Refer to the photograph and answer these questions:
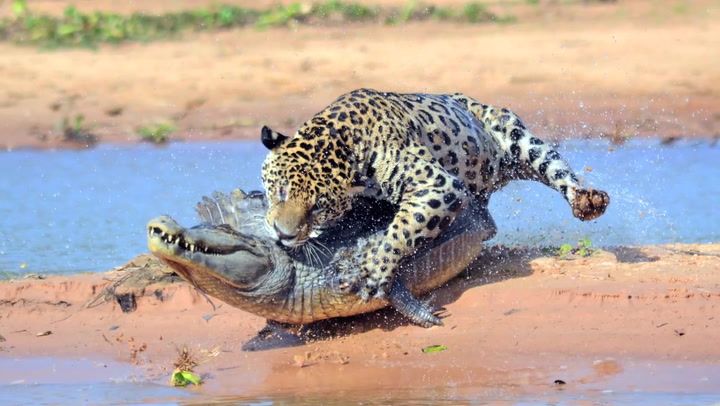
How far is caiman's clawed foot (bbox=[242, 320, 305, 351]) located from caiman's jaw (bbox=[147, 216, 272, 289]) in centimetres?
64

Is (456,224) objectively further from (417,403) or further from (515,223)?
(515,223)

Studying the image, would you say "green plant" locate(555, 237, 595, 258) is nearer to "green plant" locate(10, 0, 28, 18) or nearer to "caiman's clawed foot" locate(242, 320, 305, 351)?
"caiman's clawed foot" locate(242, 320, 305, 351)

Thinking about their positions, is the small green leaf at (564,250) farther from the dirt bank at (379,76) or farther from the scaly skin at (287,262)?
the dirt bank at (379,76)

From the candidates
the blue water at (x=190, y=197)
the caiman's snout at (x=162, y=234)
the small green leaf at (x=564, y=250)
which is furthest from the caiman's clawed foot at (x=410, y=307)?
the blue water at (x=190, y=197)

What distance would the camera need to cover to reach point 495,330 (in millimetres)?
8328

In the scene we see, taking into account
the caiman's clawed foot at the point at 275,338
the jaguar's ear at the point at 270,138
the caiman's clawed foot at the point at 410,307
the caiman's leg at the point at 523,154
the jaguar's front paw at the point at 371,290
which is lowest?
the caiman's clawed foot at the point at 275,338

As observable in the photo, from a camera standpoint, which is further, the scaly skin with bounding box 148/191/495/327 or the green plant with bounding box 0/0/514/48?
the green plant with bounding box 0/0/514/48

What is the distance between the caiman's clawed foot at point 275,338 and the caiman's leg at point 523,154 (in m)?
1.94

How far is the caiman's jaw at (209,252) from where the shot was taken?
7.25 m

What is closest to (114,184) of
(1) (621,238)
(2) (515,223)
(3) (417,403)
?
(2) (515,223)

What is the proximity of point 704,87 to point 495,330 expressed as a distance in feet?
39.4

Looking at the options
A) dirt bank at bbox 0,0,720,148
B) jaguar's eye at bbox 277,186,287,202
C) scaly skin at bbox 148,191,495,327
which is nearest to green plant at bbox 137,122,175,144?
dirt bank at bbox 0,0,720,148

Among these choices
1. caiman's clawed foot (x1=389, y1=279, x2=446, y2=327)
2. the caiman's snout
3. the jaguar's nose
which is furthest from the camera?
caiman's clawed foot (x1=389, y1=279, x2=446, y2=327)

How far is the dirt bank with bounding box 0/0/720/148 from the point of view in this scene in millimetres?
18953
